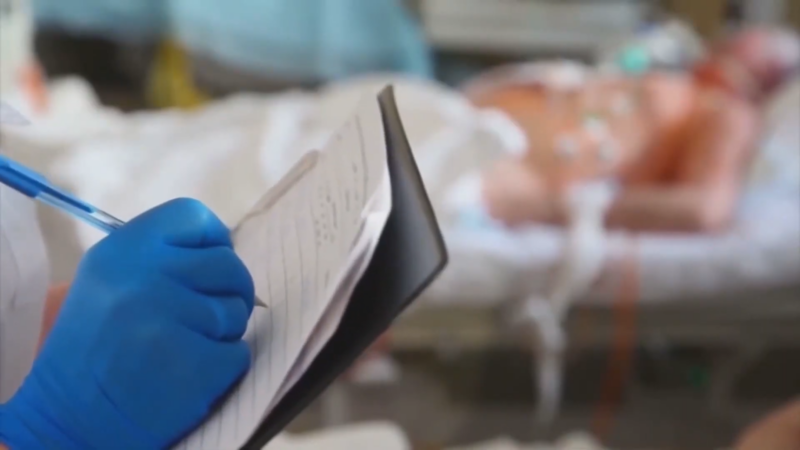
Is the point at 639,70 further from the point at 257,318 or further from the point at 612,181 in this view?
the point at 257,318

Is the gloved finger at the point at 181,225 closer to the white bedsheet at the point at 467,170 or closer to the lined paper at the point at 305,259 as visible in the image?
the lined paper at the point at 305,259

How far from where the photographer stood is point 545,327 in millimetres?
1323

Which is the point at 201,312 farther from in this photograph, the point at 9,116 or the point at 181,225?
the point at 9,116

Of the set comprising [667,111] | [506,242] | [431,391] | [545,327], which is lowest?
[431,391]

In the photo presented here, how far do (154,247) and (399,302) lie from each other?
110mm

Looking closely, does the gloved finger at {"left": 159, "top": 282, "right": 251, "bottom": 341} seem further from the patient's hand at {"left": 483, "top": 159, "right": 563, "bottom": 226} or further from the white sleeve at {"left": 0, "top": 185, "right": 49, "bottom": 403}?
the patient's hand at {"left": 483, "top": 159, "right": 563, "bottom": 226}

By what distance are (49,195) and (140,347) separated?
10 cm

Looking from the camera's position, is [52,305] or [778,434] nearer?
[52,305]

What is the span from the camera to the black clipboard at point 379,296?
354 mm

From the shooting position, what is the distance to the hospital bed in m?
1.29

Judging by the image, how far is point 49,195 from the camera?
400mm

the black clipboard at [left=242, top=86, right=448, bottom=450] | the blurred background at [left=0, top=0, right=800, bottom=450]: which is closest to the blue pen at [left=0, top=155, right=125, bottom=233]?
the black clipboard at [left=242, top=86, right=448, bottom=450]

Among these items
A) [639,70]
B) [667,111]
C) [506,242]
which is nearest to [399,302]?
[506,242]

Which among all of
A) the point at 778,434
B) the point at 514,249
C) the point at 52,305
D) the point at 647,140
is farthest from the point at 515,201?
the point at 52,305
